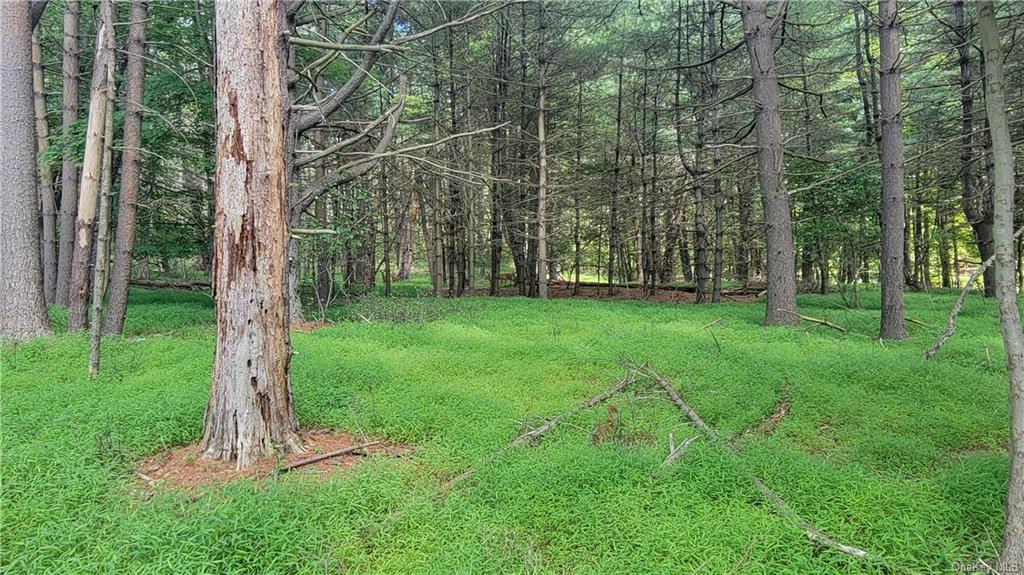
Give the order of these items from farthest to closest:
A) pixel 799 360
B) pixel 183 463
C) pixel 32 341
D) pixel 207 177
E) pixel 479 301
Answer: pixel 479 301, pixel 207 177, pixel 32 341, pixel 799 360, pixel 183 463

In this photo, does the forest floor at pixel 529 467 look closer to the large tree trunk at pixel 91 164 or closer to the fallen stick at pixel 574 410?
the fallen stick at pixel 574 410

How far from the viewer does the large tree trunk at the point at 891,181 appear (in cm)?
675

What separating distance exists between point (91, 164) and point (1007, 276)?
8513 mm

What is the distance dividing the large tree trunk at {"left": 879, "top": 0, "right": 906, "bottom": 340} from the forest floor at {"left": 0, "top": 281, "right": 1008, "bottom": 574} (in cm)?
79

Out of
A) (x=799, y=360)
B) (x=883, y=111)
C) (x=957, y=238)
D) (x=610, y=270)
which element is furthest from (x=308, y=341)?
(x=957, y=238)

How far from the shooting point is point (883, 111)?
702 centimetres

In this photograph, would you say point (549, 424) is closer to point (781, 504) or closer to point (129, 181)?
point (781, 504)

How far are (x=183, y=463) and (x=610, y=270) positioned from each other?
48.1 ft

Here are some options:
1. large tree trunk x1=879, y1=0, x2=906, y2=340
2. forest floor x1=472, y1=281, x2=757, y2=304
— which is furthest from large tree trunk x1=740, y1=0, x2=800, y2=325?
forest floor x1=472, y1=281, x2=757, y2=304

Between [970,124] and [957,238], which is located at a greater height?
[970,124]

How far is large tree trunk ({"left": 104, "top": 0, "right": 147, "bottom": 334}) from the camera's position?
6906 mm

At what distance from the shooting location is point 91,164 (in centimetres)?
605

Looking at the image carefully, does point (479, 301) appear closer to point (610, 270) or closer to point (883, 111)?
point (610, 270)

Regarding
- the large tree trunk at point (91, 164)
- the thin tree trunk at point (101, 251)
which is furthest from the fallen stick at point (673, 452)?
the large tree trunk at point (91, 164)
